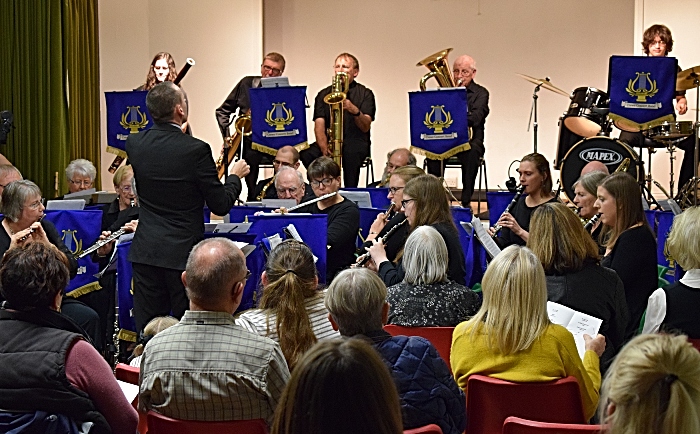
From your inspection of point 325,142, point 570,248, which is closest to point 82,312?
point 570,248

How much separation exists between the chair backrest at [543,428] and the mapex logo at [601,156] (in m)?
4.97

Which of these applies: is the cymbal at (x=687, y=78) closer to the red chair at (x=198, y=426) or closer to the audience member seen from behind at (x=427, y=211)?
the audience member seen from behind at (x=427, y=211)

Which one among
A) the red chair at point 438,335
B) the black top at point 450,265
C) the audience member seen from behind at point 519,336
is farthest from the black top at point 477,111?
the audience member seen from behind at point 519,336

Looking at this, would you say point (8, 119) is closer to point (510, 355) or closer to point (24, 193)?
point (24, 193)

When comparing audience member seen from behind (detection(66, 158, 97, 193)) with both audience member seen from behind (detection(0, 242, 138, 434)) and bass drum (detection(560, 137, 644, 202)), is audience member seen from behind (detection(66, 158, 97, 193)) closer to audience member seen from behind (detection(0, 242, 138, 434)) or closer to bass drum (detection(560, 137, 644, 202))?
bass drum (detection(560, 137, 644, 202))

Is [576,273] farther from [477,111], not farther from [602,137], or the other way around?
[477,111]

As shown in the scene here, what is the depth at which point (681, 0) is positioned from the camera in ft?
32.2

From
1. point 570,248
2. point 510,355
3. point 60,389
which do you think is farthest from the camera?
point 570,248

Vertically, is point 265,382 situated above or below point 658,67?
below

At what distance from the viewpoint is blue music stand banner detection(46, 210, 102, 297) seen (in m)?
4.77

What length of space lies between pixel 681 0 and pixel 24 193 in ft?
25.2

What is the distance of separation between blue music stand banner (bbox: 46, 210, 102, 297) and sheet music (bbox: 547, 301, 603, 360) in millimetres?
2584

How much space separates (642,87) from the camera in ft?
22.8

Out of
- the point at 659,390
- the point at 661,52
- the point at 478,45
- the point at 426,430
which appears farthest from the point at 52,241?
the point at 478,45
